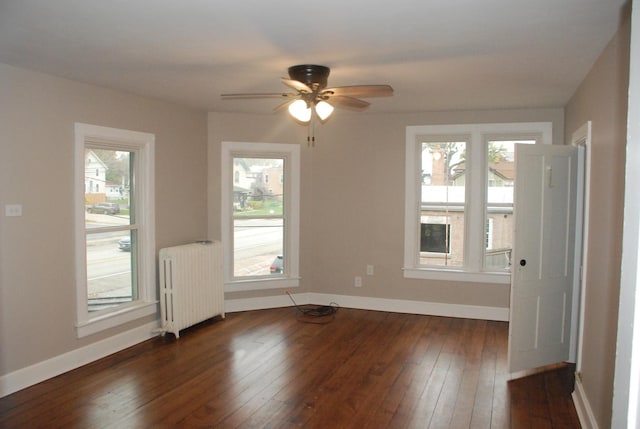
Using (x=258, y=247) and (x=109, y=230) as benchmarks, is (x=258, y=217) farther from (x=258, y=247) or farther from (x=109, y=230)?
(x=109, y=230)

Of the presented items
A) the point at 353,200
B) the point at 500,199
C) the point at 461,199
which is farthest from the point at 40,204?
the point at 500,199

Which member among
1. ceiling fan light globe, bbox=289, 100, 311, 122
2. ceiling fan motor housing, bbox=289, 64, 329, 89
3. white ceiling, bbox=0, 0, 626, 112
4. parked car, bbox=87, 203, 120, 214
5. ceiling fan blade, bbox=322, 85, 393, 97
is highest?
white ceiling, bbox=0, 0, 626, 112

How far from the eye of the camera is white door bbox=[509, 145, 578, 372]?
352cm

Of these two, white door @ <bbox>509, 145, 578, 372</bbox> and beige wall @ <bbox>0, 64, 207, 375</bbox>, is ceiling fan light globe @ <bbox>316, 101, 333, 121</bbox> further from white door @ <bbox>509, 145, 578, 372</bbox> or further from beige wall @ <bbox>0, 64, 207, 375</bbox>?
beige wall @ <bbox>0, 64, 207, 375</bbox>

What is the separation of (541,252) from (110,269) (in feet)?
12.7

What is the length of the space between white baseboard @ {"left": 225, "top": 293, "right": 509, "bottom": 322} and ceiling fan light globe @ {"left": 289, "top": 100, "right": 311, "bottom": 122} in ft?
9.47

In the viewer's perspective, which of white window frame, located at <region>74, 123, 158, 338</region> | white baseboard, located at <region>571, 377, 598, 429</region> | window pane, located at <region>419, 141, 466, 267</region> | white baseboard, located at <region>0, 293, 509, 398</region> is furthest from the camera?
window pane, located at <region>419, 141, 466, 267</region>

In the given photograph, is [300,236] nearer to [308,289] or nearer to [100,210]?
[308,289]

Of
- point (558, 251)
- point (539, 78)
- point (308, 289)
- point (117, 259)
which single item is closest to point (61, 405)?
point (117, 259)

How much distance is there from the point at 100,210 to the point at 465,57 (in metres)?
3.39

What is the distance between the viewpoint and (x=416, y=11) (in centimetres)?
223

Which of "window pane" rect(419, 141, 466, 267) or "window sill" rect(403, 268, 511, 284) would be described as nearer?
"window sill" rect(403, 268, 511, 284)

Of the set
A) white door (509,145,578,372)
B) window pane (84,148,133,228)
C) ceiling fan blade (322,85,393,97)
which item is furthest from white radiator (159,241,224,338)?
white door (509,145,578,372)

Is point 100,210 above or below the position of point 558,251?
above
